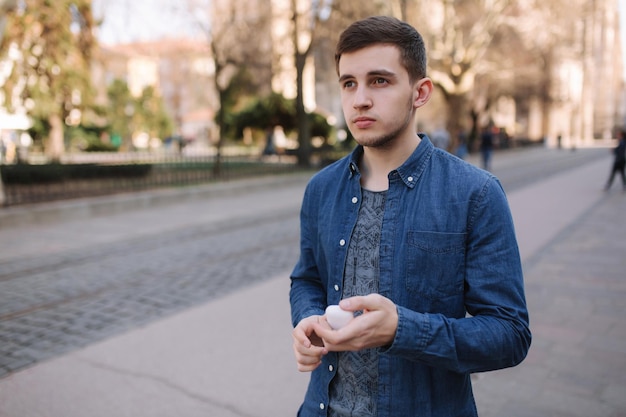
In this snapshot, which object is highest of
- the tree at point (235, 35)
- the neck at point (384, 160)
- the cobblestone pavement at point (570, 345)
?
the tree at point (235, 35)

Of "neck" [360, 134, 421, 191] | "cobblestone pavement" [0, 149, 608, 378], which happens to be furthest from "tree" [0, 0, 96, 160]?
"neck" [360, 134, 421, 191]

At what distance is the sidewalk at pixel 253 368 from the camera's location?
3.67m

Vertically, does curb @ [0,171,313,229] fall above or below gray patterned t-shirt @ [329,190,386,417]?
below

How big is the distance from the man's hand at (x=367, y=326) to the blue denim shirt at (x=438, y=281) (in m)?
0.03

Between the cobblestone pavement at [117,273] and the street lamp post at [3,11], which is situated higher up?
the street lamp post at [3,11]

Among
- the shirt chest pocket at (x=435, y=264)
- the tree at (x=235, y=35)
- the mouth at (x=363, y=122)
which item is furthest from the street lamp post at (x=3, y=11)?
the shirt chest pocket at (x=435, y=264)

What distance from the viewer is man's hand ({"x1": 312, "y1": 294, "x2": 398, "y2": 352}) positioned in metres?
1.40

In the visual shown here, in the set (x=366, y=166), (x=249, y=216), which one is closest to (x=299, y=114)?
(x=249, y=216)

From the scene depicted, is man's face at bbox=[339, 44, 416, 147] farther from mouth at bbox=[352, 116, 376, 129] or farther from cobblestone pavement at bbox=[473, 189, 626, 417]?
cobblestone pavement at bbox=[473, 189, 626, 417]

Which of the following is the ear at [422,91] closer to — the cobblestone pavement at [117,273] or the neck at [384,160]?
the neck at [384,160]

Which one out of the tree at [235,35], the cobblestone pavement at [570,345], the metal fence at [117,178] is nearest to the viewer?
the cobblestone pavement at [570,345]

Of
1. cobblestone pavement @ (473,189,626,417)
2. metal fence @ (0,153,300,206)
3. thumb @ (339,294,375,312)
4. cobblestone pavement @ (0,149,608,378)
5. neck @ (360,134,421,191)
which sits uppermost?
neck @ (360,134,421,191)

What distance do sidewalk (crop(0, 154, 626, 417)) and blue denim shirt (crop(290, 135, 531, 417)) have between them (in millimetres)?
2126

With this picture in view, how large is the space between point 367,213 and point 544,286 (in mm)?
5251
